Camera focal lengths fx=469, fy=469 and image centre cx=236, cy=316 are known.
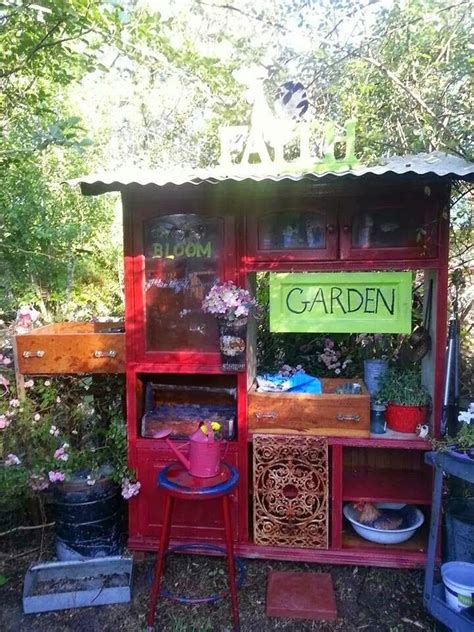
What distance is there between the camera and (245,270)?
9.18 ft

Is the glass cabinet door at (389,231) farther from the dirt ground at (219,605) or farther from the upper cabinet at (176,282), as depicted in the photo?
the dirt ground at (219,605)

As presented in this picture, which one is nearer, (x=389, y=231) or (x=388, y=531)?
(x=389, y=231)

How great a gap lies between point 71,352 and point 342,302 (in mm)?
1756

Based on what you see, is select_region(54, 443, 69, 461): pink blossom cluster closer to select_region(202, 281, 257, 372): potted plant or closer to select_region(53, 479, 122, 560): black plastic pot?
select_region(53, 479, 122, 560): black plastic pot

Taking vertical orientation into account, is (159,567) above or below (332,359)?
below

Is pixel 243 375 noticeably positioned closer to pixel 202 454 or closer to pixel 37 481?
pixel 202 454

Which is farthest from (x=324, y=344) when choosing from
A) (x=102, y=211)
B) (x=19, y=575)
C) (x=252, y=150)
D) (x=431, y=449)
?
(x=102, y=211)

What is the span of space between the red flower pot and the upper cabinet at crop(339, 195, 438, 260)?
2.98 feet

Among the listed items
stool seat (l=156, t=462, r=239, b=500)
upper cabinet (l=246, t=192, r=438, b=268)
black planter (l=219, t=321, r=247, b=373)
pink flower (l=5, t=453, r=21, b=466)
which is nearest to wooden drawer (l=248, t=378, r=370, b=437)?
black planter (l=219, t=321, r=247, b=373)

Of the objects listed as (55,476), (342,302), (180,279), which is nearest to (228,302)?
(180,279)

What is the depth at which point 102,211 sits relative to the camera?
270 inches

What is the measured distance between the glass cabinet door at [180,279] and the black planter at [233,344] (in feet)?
0.41

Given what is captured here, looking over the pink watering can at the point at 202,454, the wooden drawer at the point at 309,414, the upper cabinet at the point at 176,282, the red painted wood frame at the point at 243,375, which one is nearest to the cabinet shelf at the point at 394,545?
the red painted wood frame at the point at 243,375

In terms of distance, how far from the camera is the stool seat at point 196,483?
2352mm
